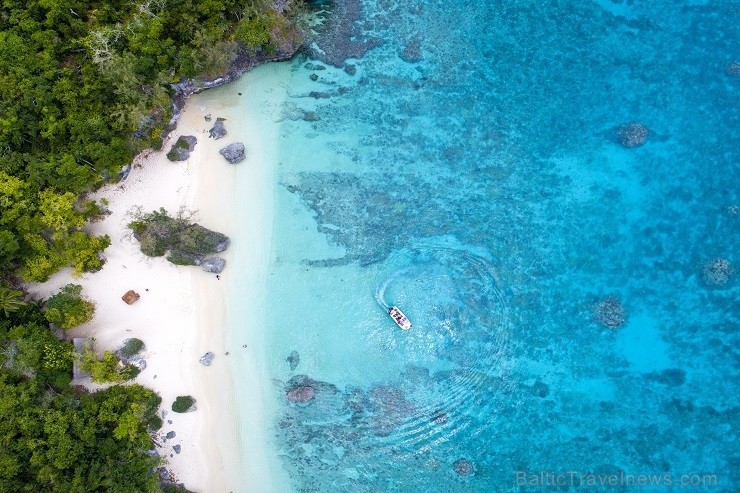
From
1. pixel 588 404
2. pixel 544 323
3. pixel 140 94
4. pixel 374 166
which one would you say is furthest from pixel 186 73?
pixel 588 404

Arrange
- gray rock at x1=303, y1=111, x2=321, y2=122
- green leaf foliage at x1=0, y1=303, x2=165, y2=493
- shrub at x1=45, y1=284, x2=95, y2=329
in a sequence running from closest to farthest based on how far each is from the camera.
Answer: green leaf foliage at x1=0, y1=303, x2=165, y2=493 → shrub at x1=45, y1=284, x2=95, y2=329 → gray rock at x1=303, y1=111, x2=321, y2=122

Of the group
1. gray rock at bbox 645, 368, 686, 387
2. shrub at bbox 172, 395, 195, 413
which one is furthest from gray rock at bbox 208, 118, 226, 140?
gray rock at bbox 645, 368, 686, 387

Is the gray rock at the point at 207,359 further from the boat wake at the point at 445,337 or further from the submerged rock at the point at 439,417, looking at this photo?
the submerged rock at the point at 439,417

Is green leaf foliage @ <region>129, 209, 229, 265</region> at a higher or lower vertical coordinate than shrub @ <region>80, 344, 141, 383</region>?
higher

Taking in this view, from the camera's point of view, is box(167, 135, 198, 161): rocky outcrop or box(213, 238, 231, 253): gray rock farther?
box(167, 135, 198, 161): rocky outcrop

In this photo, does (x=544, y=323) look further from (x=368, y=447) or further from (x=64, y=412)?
(x=64, y=412)

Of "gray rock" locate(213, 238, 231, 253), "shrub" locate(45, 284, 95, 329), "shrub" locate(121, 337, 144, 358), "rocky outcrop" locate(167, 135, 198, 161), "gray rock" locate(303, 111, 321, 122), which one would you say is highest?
"gray rock" locate(303, 111, 321, 122)

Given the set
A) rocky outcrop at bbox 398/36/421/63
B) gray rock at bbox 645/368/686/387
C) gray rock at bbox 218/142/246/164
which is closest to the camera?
gray rock at bbox 645/368/686/387

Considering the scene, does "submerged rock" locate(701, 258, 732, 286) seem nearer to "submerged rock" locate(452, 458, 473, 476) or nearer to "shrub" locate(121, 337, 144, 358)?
"submerged rock" locate(452, 458, 473, 476)
